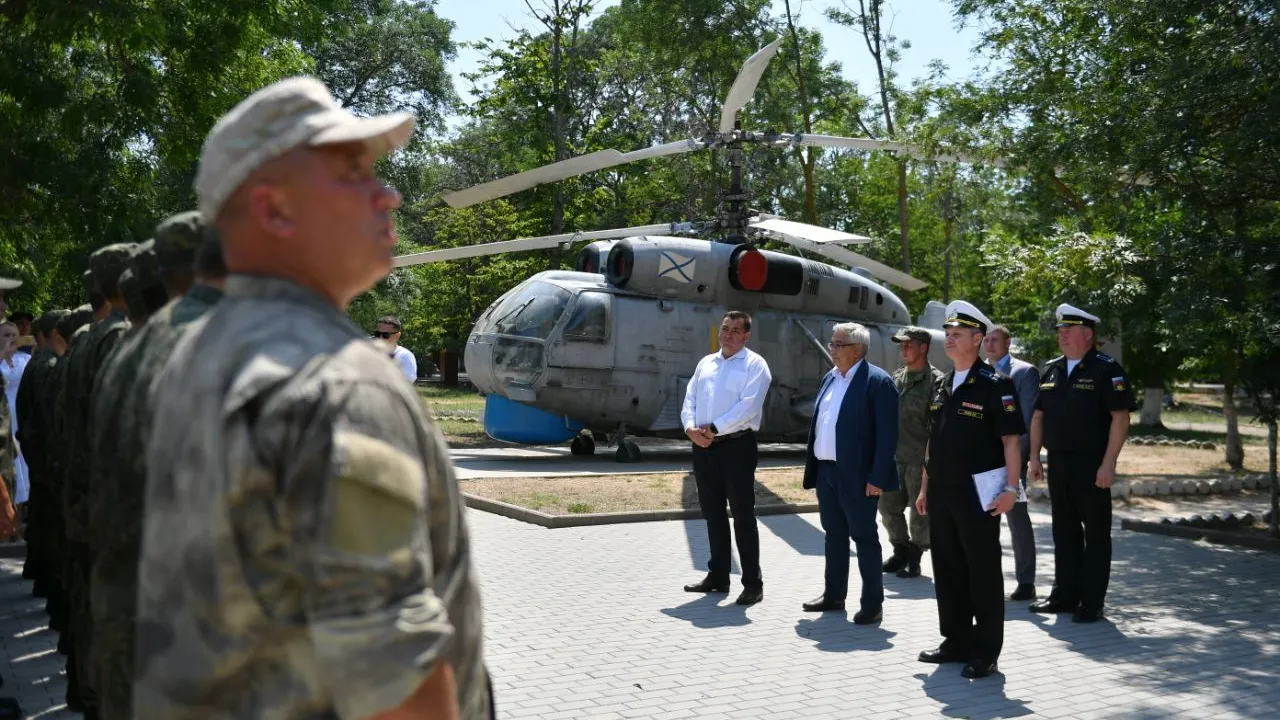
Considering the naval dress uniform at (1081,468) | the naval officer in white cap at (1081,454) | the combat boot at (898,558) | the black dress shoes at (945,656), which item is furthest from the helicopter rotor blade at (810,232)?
the black dress shoes at (945,656)

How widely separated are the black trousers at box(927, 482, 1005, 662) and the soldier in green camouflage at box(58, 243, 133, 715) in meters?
4.24

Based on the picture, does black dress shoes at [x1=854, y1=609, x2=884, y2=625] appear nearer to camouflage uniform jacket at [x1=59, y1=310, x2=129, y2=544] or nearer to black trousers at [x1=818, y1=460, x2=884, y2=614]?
black trousers at [x1=818, y1=460, x2=884, y2=614]

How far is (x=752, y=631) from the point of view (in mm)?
7383

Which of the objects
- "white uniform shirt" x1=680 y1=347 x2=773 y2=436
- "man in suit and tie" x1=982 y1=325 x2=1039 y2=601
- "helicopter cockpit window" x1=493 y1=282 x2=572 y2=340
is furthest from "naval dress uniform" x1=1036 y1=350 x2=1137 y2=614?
"helicopter cockpit window" x1=493 y1=282 x2=572 y2=340

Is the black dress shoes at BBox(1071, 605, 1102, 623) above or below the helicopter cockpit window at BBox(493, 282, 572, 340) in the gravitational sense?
below

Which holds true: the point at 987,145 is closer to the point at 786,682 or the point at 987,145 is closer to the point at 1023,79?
the point at 1023,79

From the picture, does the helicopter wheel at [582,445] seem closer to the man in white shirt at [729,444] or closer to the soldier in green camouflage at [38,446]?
the soldier in green camouflage at [38,446]

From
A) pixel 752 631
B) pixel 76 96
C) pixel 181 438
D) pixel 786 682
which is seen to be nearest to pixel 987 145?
pixel 752 631

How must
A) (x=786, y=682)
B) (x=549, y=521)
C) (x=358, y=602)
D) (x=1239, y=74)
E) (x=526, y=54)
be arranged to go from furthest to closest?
(x=526, y=54)
(x=549, y=521)
(x=1239, y=74)
(x=786, y=682)
(x=358, y=602)

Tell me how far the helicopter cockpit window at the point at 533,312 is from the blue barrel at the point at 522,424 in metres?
1.70

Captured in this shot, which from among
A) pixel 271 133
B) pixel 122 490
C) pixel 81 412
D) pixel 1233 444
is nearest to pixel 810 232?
pixel 1233 444

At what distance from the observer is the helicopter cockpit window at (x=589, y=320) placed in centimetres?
1623

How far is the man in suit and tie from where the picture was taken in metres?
8.55

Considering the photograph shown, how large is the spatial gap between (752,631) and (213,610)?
5.92 metres
